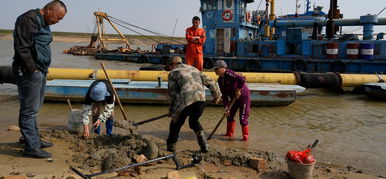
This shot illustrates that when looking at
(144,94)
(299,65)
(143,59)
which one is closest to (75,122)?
(144,94)

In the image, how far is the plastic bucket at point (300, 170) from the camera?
333 cm

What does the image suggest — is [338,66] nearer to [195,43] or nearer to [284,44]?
[284,44]

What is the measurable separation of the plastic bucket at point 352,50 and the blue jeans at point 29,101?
1299 cm

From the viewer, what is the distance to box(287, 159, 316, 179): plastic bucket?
3.33 meters

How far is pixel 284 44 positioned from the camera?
15.6m

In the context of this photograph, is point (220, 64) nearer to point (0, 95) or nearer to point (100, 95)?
point (100, 95)

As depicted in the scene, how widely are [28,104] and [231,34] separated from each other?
15.1m

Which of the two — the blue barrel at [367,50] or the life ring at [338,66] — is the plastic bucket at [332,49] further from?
the blue barrel at [367,50]

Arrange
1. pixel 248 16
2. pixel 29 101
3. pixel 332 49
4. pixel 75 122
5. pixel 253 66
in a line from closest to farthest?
pixel 29 101 → pixel 75 122 → pixel 332 49 → pixel 253 66 → pixel 248 16

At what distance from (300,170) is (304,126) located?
3.42 meters

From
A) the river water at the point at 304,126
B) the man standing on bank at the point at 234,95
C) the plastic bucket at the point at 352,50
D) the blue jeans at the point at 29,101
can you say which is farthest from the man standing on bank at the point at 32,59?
the plastic bucket at the point at 352,50

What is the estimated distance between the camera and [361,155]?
15.9 feet

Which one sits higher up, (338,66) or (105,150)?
(338,66)

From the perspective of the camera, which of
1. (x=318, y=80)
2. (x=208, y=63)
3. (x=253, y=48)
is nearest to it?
(x=318, y=80)
